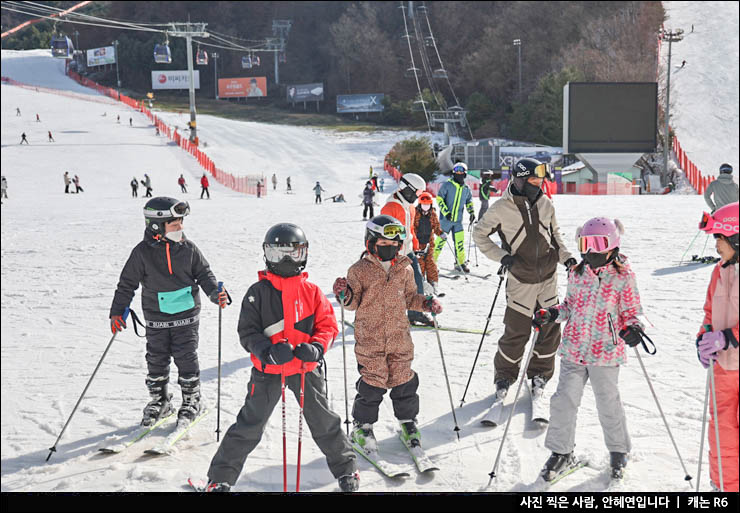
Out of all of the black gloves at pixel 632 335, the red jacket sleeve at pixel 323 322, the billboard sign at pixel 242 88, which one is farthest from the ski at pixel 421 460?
the billboard sign at pixel 242 88

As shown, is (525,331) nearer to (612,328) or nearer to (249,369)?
(612,328)

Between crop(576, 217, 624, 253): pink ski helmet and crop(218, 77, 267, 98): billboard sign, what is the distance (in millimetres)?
69000

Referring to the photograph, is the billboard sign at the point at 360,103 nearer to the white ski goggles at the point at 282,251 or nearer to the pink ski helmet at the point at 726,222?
the white ski goggles at the point at 282,251

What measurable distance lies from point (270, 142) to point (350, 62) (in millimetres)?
27562

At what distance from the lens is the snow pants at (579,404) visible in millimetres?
3506

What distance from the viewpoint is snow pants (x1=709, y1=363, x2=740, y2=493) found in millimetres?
3012

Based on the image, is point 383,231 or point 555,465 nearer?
point 555,465

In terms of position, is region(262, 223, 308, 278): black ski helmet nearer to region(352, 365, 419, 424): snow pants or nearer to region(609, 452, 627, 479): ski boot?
region(352, 365, 419, 424): snow pants

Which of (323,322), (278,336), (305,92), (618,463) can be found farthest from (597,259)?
(305,92)

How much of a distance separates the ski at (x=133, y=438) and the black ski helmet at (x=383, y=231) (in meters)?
1.80

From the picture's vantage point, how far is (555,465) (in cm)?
359

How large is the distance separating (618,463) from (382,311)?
1.45 metres

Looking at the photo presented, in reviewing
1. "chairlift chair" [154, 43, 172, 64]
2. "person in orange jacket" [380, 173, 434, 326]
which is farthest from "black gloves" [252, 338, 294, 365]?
"chairlift chair" [154, 43, 172, 64]

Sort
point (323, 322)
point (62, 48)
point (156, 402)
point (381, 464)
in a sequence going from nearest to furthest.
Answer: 1. point (323, 322)
2. point (381, 464)
3. point (156, 402)
4. point (62, 48)
